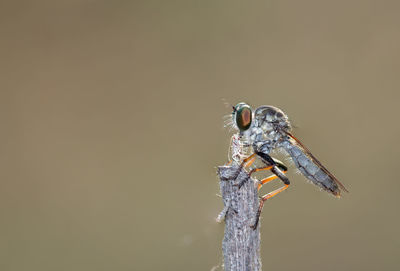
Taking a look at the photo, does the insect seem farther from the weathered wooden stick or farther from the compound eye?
the weathered wooden stick

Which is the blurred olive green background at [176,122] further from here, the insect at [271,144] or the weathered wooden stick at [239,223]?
the weathered wooden stick at [239,223]

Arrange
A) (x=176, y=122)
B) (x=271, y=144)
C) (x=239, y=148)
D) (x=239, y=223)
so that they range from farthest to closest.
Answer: (x=176, y=122), (x=271, y=144), (x=239, y=148), (x=239, y=223)

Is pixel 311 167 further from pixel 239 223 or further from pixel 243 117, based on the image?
pixel 239 223

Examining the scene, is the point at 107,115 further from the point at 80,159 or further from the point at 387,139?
the point at 387,139

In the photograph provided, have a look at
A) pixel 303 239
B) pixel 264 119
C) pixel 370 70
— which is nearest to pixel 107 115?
pixel 303 239

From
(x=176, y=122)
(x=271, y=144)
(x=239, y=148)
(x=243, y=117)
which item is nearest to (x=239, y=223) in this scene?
(x=239, y=148)

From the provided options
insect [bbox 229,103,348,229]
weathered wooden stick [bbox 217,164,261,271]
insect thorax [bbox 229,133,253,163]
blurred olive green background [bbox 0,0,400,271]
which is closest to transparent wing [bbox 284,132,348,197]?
insect [bbox 229,103,348,229]
